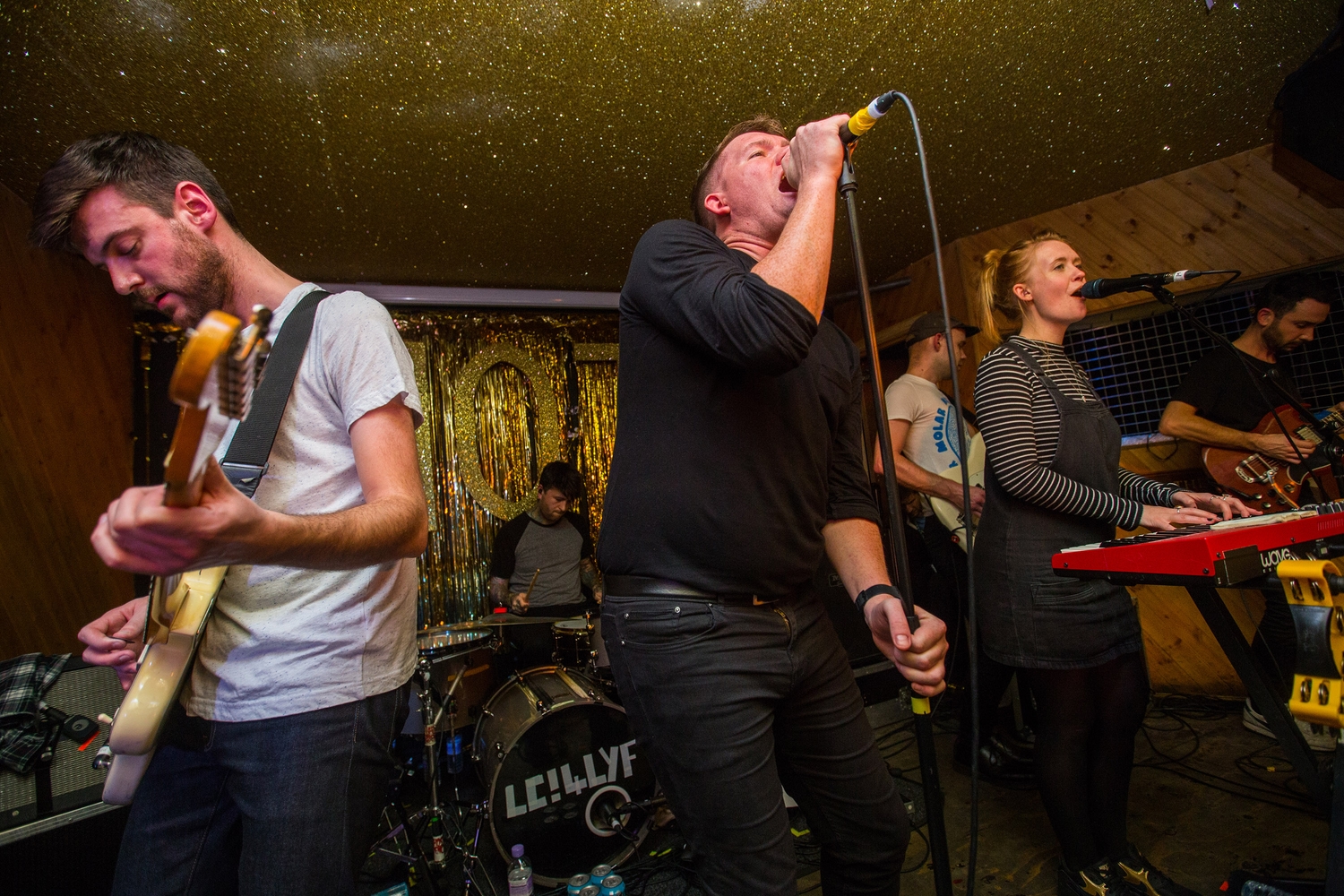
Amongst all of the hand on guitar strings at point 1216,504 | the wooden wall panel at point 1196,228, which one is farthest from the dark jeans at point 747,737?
the wooden wall panel at point 1196,228

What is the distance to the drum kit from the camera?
253 centimetres

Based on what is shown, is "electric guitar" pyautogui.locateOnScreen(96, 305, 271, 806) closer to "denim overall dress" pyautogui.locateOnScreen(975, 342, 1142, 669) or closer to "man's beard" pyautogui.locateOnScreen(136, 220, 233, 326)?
"man's beard" pyautogui.locateOnScreen(136, 220, 233, 326)

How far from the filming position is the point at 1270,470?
3.05m

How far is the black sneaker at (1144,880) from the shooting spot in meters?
1.71

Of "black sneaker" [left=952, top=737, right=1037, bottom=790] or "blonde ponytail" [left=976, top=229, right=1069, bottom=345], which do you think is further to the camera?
"black sneaker" [left=952, top=737, right=1037, bottom=790]

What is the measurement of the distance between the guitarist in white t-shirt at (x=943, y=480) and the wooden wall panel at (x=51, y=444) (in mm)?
3703

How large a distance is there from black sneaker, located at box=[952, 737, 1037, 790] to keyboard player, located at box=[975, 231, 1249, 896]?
1175 millimetres

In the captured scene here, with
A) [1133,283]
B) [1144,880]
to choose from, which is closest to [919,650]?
[1144,880]

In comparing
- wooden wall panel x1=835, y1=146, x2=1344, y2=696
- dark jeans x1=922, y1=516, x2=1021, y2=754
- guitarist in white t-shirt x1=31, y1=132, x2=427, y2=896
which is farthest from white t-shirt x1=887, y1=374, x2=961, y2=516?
guitarist in white t-shirt x1=31, y1=132, x2=427, y2=896

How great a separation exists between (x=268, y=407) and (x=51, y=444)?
10.3ft

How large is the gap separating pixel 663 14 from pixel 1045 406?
2066 mm

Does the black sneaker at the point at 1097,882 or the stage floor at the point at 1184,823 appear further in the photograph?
the stage floor at the point at 1184,823

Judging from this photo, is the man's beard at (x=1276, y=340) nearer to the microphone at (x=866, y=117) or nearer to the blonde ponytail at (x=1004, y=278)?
the blonde ponytail at (x=1004, y=278)

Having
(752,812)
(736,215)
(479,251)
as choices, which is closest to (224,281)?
(736,215)
